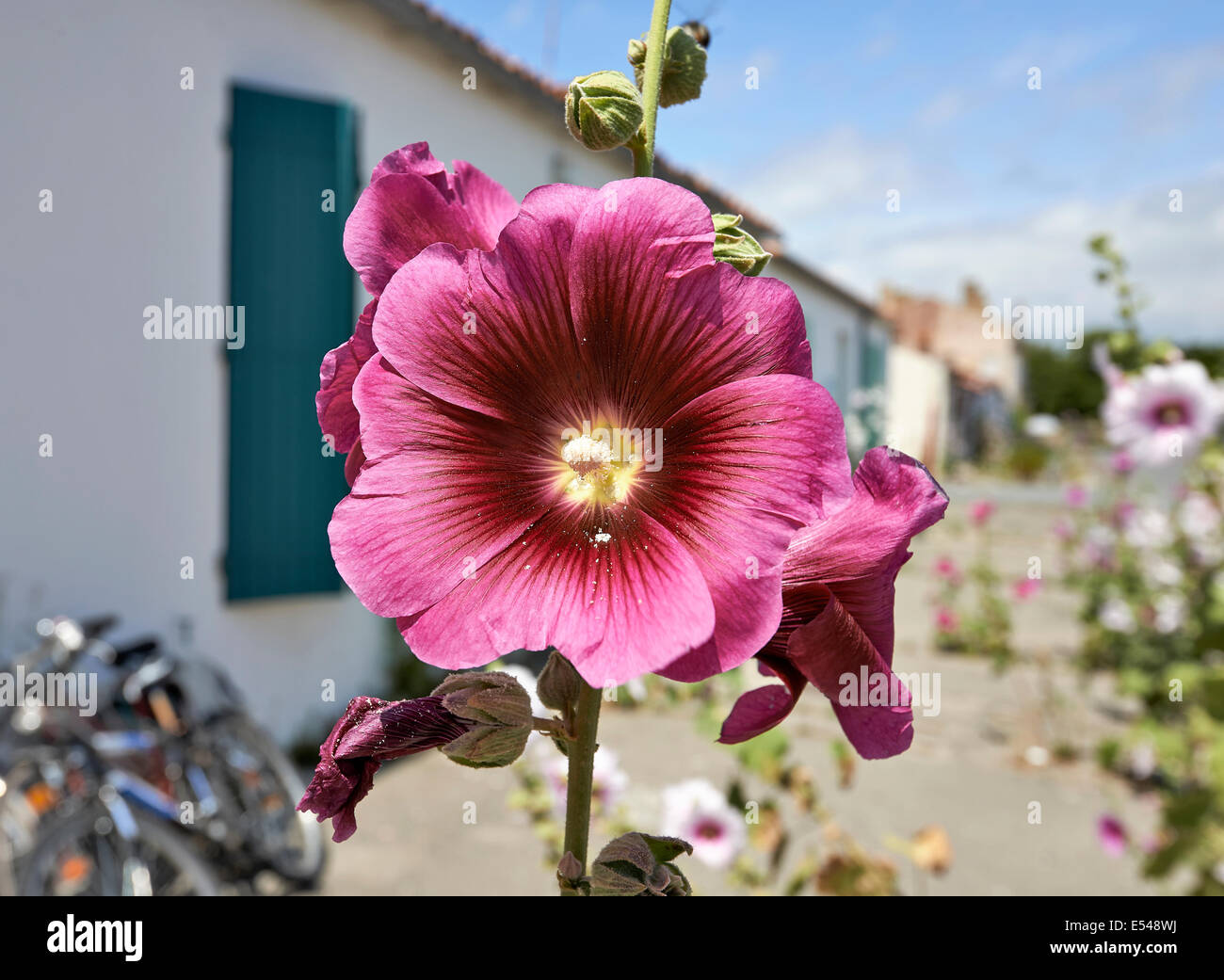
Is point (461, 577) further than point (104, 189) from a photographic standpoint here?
No

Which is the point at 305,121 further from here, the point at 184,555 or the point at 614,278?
the point at 614,278

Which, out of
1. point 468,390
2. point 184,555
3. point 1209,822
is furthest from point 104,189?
point 1209,822

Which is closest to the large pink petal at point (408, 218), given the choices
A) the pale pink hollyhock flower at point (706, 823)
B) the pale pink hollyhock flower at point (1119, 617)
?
the pale pink hollyhock flower at point (706, 823)

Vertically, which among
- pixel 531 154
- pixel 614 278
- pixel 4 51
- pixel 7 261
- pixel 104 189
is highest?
pixel 531 154

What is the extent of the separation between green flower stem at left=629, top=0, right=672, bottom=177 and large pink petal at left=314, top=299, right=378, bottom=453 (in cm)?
17

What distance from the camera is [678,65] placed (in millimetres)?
585

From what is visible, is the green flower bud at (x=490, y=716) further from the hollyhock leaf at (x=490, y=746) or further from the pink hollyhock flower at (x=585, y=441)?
the pink hollyhock flower at (x=585, y=441)

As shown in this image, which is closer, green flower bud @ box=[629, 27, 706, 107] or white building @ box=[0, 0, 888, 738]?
green flower bud @ box=[629, 27, 706, 107]

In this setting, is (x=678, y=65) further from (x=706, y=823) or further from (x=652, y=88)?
(x=706, y=823)

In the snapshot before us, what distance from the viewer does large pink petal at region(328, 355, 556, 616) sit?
1.35ft

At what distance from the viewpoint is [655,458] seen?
462 mm

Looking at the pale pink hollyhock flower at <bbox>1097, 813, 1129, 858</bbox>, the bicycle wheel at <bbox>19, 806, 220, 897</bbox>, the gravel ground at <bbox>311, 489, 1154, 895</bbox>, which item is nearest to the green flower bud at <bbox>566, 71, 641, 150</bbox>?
the gravel ground at <bbox>311, 489, 1154, 895</bbox>

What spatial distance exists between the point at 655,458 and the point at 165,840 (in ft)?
10.7

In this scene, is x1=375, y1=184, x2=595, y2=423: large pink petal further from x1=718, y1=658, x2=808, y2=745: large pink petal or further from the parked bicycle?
the parked bicycle
